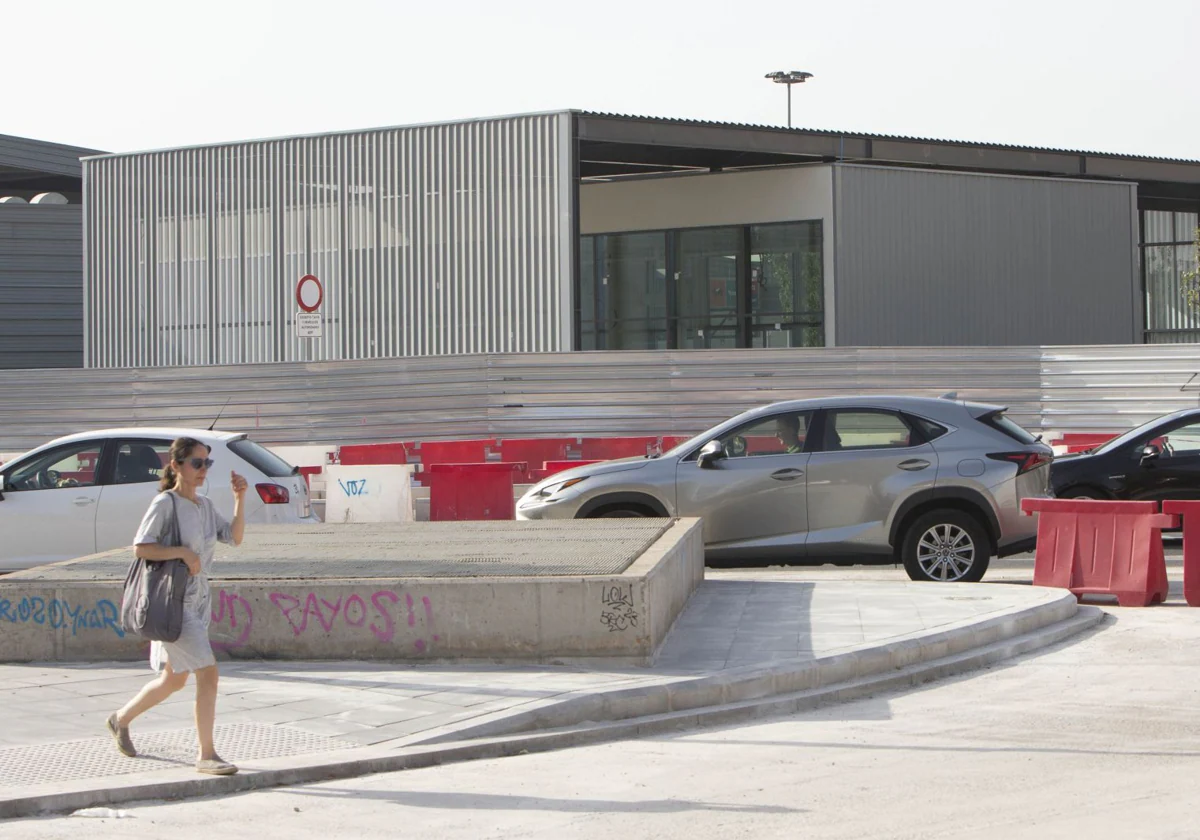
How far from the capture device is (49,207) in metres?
38.7

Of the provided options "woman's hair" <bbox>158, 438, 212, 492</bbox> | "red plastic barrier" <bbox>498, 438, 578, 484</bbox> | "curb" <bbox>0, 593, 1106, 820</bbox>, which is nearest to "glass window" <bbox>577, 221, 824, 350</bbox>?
"red plastic barrier" <bbox>498, 438, 578, 484</bbox>

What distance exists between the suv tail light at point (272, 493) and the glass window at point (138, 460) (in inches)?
35.8

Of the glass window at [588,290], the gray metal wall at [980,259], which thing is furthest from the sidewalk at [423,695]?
the glass window at [588,290]

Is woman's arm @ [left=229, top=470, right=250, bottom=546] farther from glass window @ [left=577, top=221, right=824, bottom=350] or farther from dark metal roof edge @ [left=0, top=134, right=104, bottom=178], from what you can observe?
dark metal roof edge @ [left=0, top=134, right=104, bottom=178]

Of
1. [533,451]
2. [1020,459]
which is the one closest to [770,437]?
[1020,459]

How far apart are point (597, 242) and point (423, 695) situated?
83.9 feet

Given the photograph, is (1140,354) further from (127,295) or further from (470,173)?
(127,295)

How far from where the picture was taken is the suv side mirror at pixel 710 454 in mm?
13852

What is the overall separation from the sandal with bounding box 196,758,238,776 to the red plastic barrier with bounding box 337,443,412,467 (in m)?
15.6

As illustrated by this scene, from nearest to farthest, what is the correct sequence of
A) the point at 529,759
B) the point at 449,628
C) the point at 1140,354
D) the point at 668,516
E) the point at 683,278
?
the point at 529,759
the point at 449,628
the point at 668,516
the point at 1140,354
the point at 683,278

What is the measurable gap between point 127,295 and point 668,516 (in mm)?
21270

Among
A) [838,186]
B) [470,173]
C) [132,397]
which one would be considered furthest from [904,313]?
[132,397]

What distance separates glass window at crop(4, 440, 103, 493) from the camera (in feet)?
47.0

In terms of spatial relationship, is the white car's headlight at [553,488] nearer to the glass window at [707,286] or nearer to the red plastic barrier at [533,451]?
the red plastic barrier at [533,451]
